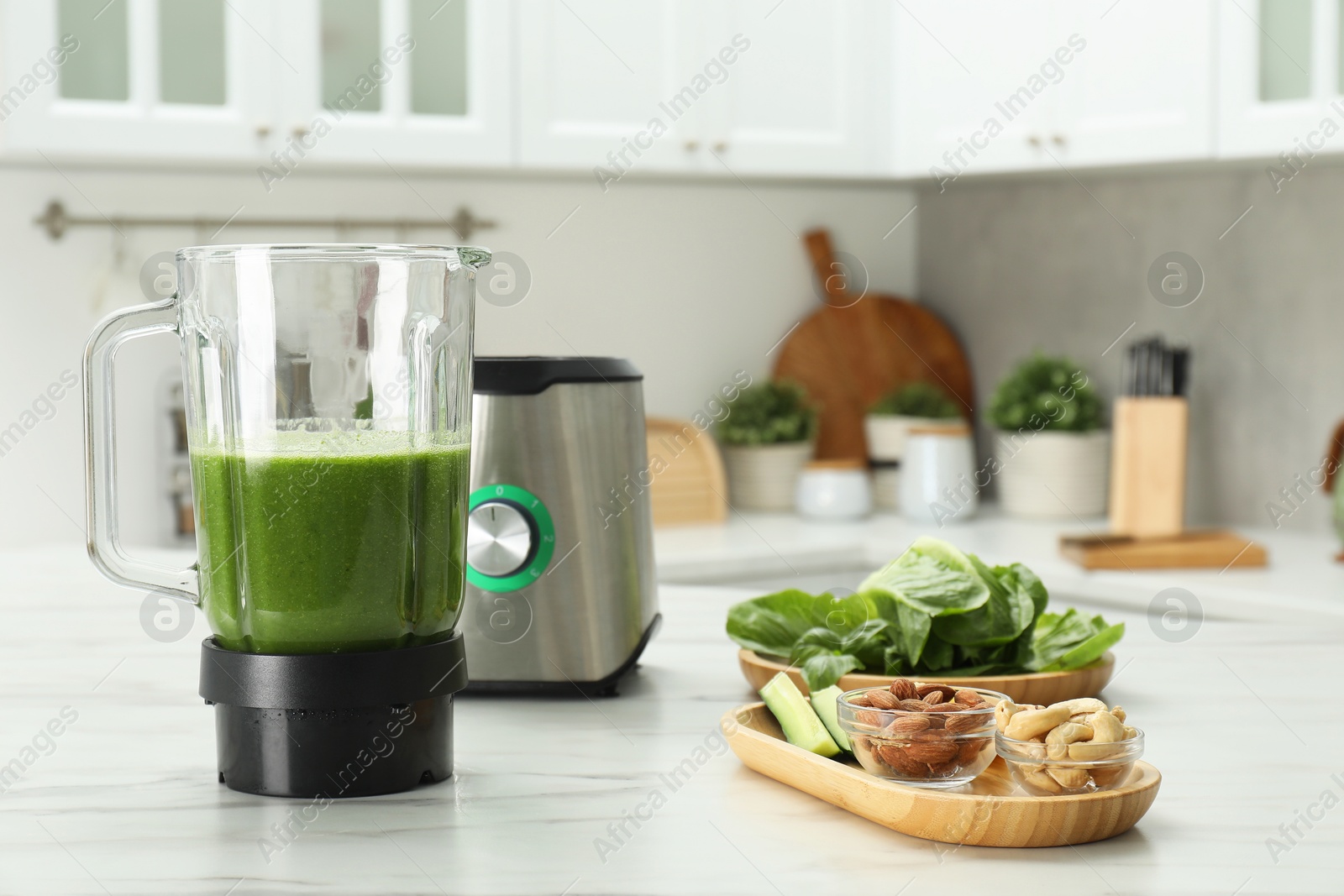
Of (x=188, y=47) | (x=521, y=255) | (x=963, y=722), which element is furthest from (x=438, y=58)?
(x=963, y=722)

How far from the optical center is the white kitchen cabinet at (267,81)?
212cm

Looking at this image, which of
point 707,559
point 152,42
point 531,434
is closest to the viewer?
point 531,434

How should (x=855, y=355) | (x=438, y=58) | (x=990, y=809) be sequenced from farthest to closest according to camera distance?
(x=855, y=355)
(x=438, y=58)
(x=990, y=809)

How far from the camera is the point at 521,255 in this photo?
2.76 metres

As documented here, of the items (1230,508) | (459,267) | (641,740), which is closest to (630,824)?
(641,740)

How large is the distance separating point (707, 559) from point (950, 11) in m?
1.15

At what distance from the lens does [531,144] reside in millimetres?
2404

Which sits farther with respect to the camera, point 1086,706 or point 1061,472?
point 1061,472

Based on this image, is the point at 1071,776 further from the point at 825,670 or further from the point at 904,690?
the point at 825,670

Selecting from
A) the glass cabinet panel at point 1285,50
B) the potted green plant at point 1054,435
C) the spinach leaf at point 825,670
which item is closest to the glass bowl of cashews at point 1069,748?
the spinach leaf at point 825,670

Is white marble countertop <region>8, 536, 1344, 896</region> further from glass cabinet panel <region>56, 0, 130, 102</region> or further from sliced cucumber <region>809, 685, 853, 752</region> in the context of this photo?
glass cabinet panel <region>56, 0, 130, 102</region>

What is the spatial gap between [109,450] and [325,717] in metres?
0.19

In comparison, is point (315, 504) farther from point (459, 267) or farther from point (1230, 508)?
point (1230, 508)

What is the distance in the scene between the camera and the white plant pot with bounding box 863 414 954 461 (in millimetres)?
2900
